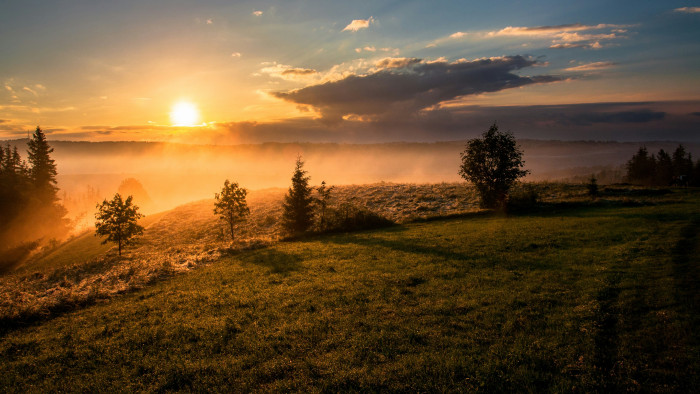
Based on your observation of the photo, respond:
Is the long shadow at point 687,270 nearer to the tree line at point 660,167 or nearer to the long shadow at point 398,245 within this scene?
the long shadow at point 398,245

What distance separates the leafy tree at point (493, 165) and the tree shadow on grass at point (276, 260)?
97.3ft

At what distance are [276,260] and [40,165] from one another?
266 ft

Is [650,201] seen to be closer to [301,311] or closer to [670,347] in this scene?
[670,347]

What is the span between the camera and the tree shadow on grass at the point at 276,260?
23.5m

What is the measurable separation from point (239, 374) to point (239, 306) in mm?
6490

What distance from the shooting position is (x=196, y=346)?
1290cm

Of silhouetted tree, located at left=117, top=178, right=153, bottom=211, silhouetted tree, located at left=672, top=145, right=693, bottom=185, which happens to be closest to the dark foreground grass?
silhouetted tree, located at left=672, top=145, right=693, bottom=185

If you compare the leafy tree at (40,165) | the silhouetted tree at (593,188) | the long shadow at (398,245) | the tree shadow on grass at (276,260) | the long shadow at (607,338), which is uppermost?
the leafy tree at (40,165)

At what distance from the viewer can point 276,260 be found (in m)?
26.3

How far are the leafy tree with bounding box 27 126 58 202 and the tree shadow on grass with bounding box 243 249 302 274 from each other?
72699 mm

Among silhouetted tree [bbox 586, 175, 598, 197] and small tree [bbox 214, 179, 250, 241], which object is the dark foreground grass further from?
silhouetted tree [bbox 586, 175, 598, 197]

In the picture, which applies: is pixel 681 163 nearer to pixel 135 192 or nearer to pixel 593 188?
pixel 593 188

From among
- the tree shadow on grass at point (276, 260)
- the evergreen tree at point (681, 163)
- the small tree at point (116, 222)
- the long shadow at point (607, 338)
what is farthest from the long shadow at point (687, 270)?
the evergreen tree at point (681, 163)

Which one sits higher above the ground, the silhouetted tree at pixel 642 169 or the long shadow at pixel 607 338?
the silhouetted tree at pixel 642 169
